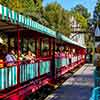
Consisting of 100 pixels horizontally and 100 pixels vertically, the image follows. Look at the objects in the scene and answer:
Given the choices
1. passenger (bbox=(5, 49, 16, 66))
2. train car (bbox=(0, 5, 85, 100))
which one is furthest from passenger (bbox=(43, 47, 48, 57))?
passenger (bbox=(5, 49, 16, 66))

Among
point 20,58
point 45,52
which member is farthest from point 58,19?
point 20,58

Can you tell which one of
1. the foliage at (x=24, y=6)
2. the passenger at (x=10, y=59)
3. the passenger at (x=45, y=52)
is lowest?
the passenger at (x=10, y=59)

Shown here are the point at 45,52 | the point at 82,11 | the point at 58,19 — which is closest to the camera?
the point at 45,52

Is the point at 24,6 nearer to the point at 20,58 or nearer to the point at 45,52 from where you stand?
the point at 45,52

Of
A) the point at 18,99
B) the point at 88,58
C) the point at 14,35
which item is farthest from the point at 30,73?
the point at 88,58

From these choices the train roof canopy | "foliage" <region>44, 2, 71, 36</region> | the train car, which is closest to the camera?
the train roof canopy

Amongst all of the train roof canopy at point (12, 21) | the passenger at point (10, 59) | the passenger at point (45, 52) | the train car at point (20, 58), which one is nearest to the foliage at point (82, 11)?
the passenger at point (45, 52)

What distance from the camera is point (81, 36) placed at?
94062mm

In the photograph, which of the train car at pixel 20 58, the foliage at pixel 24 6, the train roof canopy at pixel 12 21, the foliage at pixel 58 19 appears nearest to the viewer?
the train roof canopy at pixel 12 21

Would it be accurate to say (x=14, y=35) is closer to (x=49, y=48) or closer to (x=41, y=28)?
(x=41, y=28)

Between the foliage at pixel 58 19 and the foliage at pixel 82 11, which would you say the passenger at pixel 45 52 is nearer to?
the foliage at pixel 58 19

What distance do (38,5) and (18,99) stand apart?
182ft

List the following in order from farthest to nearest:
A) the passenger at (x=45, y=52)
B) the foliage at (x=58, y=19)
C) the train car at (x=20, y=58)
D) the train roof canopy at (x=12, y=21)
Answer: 1. the foliage at (x=58, y=19)
2. the passenger at (x=45, y=52)
3. the train car at (x=20, y=58)
4. the train roof canopy at (x=12, y=21)

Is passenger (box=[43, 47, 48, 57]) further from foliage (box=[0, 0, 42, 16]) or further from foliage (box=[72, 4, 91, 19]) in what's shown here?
foliage (box=[72, 4, 91, 19])
